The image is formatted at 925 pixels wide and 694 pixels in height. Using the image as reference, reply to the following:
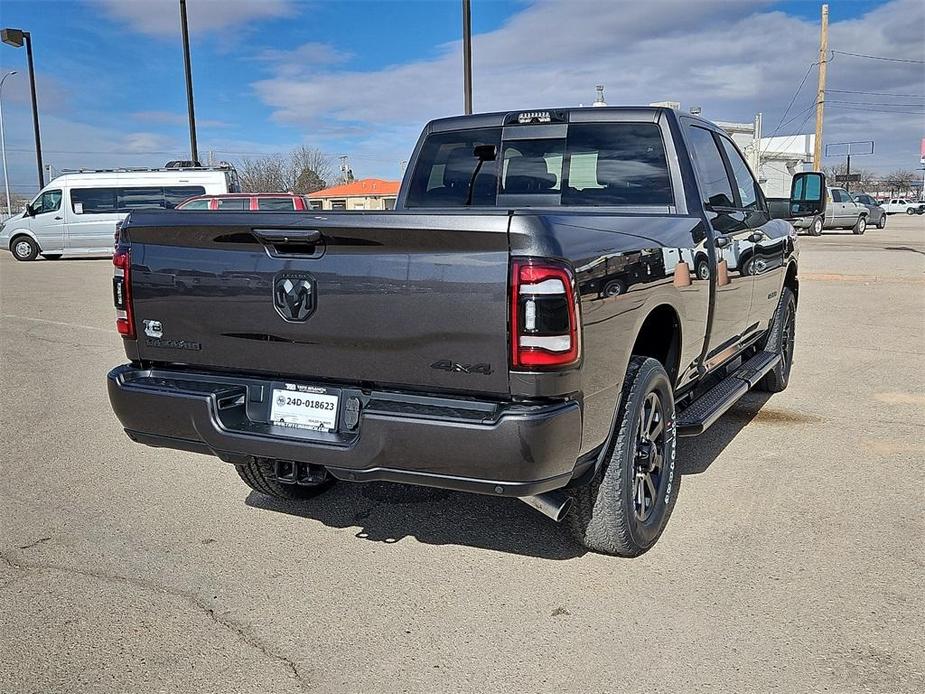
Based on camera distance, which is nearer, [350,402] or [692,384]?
[350,402]

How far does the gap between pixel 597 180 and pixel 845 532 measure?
2.23 meters

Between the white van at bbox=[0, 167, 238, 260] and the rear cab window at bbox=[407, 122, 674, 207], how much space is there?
20.4 meters

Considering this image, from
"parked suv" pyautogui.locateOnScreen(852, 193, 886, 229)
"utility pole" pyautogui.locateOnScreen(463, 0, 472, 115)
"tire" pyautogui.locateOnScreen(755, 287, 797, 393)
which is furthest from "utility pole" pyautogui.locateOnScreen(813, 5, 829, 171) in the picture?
"tire" pyautogui.locateOnScreen(755, 287, 797, 393)

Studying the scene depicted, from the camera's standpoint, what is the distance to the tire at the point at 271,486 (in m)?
4.28

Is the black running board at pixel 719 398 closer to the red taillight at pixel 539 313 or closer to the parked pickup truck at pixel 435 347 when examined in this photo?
the parked pickup truck at pixel 435 347

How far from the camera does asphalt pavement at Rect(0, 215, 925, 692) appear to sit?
2855mm

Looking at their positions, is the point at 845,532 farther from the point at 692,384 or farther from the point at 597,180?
the point at 597,180

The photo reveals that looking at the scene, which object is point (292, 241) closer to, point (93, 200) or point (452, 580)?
point (452, 580)

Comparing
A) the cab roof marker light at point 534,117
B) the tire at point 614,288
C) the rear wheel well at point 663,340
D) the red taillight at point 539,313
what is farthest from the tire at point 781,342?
the red taillight at point 539,313

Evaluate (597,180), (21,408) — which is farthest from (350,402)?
(21,408)

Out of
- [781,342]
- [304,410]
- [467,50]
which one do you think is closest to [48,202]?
[467,50]

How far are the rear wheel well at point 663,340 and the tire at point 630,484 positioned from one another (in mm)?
Answer: 259

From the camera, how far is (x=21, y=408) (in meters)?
6.46

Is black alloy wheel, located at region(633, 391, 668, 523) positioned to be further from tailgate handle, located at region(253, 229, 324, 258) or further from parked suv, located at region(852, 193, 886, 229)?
parked suv, located at region(852, 193, 886, 229)
